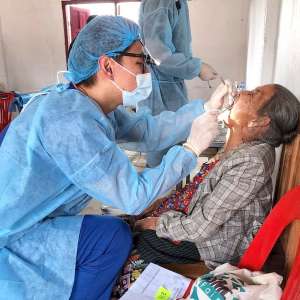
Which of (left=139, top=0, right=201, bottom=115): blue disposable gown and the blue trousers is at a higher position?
(left=139, top=0, right=201, bottom=115): blue disposable gown

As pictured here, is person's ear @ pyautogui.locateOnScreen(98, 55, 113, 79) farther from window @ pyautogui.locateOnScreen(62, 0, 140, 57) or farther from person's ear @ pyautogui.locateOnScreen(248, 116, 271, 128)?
window @ pyautogui.locateOnScreen(62, 0, 140, 57)

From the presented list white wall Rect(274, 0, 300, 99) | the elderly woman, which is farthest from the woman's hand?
white wall Rect(274, 0, 300, 99)

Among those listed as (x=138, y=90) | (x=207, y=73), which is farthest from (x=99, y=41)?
(x=207, y=73)

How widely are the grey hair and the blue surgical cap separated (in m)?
0.57

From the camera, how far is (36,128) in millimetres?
998

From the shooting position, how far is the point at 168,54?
179 centimetres

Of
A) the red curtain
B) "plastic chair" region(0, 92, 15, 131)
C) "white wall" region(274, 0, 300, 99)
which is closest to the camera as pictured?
"white wall" region(274, 0, 300, 99)

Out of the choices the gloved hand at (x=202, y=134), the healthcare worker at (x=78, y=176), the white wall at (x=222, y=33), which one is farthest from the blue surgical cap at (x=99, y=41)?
the white wall at (x=222, y=33)

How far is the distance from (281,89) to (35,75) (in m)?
4.15

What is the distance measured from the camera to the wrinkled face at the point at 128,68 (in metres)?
1.18

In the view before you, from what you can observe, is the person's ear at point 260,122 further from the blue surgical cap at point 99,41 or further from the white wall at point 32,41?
the white wall at point 32,41

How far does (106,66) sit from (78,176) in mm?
427

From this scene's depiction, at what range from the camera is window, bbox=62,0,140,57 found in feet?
13.5

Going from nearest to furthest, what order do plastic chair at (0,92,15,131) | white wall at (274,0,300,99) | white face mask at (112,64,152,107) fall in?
1. white face mask at (112,64,152,107)
2. white wall at (274,0,300,99)
3. plastic chair at (0,92,15,131)
